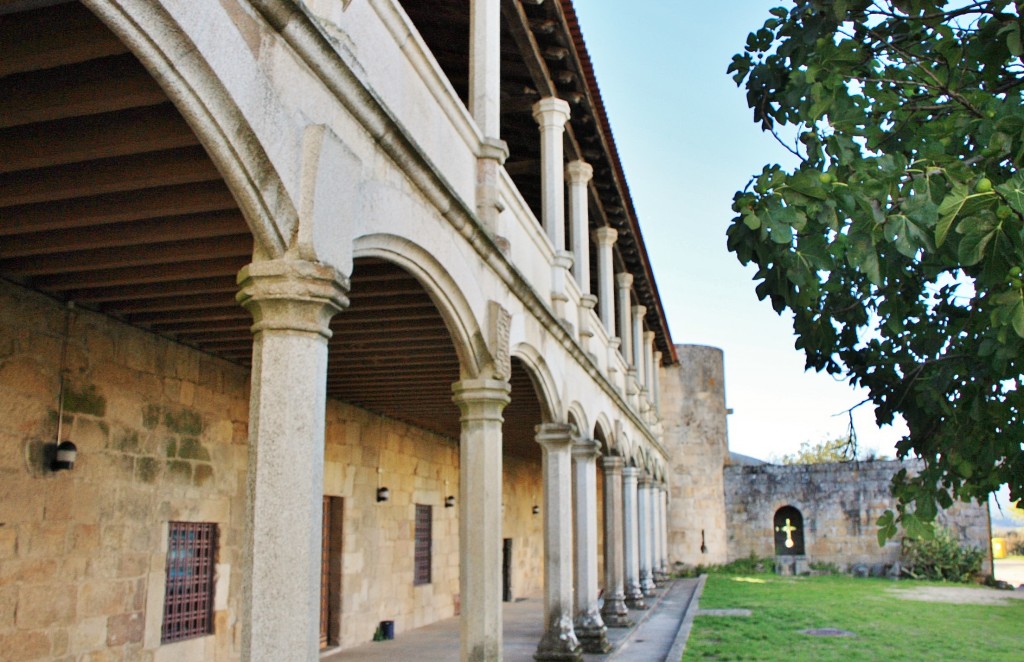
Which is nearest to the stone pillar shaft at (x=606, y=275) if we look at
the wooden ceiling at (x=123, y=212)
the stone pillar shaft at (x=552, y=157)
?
the stone pillar shaft at (x=552, y=157)

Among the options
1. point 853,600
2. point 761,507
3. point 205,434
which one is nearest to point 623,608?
point 853,600

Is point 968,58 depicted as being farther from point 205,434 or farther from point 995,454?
point 205,434

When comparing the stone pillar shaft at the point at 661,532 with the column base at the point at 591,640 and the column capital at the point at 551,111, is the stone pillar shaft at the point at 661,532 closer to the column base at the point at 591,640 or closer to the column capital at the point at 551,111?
the column base at the point at 591,640

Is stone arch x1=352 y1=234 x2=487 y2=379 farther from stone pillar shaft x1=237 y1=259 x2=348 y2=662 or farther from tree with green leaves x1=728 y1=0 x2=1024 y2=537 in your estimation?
tree with green leaves x1=728 y1=0 x2=1024 y2=537

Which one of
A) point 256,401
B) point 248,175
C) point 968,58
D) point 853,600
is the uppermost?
point 968,58

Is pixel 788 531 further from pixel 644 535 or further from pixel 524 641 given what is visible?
pixel 524 641

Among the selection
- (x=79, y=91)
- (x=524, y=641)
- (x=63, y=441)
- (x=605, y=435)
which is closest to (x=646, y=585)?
(x=605, y=435)

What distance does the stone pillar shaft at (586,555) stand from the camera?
10.5m

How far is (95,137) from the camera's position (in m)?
3.98

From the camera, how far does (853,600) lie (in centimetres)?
1769

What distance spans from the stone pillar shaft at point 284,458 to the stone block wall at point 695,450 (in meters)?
24.8

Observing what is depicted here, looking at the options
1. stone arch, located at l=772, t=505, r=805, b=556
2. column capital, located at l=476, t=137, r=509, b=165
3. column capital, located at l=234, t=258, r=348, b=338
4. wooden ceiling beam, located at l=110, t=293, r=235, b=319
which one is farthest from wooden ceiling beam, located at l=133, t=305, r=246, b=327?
stone arch, located at l=772, t=505, r=805, b=556

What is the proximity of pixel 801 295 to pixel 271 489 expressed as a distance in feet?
8.38

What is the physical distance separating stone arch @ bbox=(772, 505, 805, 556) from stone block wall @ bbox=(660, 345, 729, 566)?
6.40 feet
